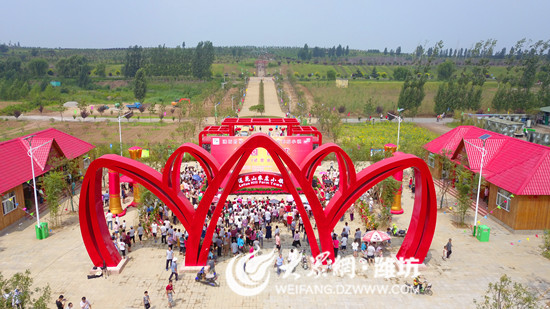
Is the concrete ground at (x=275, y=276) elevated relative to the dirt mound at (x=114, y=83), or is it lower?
lower

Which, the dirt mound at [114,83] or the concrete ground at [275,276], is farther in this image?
the dirt mound at [114,83]

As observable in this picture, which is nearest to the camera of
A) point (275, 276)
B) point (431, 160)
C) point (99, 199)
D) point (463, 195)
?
point (275, 276)

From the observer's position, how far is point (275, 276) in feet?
49.9

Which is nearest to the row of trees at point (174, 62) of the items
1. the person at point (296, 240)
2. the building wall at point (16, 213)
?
the building wall at point (16, 213)

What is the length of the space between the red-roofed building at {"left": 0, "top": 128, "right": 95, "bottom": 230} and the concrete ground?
5.10ft

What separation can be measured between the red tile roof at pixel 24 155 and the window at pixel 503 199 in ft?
85.0

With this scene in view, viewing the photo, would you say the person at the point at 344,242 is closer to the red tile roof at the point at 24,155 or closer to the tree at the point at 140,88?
the red tile roof at the point at 24,155

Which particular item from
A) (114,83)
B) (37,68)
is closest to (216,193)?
(114,83)

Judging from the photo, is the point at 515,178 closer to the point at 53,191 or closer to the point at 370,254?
the point at 370,254

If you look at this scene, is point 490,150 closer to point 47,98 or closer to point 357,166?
point 357,166

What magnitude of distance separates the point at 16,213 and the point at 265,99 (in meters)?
59.3

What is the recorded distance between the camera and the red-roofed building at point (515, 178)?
1945 cm

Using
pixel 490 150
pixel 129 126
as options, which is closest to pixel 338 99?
pixel 129 126

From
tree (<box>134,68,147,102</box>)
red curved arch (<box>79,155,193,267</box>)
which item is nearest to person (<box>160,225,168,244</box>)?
red curved arch (<box>79,155,193,267</box>)
